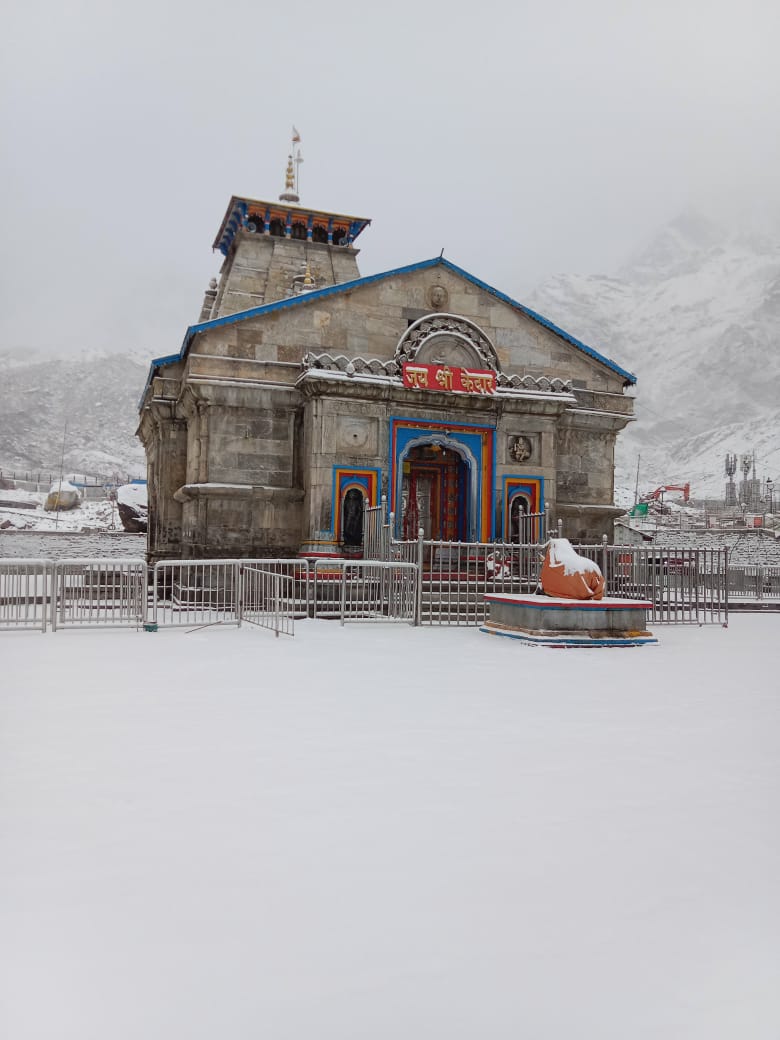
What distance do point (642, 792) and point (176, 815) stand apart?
2560mm

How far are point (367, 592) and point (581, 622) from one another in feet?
18.1

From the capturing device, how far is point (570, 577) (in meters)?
12.4

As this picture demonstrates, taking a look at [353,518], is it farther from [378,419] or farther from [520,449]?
[520,449]

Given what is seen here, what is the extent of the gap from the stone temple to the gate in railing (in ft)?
5.57

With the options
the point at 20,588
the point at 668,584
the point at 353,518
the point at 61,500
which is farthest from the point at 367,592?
the point at 61,500

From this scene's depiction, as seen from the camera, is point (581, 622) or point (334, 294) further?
point (334, 294)

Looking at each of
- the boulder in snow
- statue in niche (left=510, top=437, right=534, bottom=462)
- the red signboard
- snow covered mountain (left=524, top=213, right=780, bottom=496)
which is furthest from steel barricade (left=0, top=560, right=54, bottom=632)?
snow covered mountain (left=524, top=213, right=780, bottom=496)

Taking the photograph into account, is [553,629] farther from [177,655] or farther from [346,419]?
[346,419]

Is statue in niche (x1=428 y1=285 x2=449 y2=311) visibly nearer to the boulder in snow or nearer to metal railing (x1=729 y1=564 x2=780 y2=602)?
metal railing (x1=729 y1=564 x2=780 y2=602)

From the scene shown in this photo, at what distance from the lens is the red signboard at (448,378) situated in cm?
1888

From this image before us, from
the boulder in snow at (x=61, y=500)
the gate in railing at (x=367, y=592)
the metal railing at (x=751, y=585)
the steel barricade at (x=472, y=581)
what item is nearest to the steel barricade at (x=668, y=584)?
the steel barricade at (x=472, y=581)

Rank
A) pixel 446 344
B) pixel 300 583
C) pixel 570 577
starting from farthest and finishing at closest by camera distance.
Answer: pixel 446 344 → pixel 300 583 → pixel 570 577

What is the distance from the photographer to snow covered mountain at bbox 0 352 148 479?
13000 cm

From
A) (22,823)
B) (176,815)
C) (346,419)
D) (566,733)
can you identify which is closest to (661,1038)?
(176,815)
